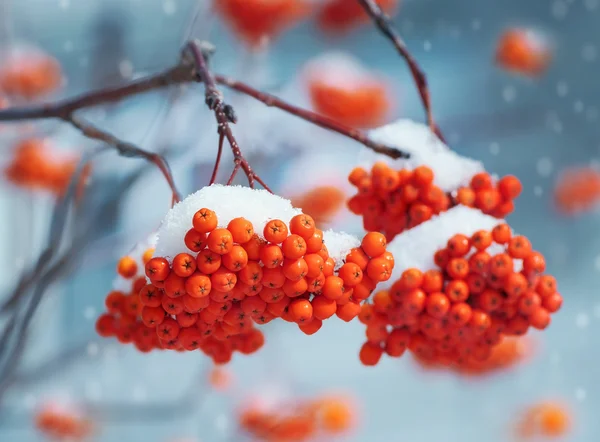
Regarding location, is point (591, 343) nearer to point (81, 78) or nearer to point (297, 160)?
point (297, 160)

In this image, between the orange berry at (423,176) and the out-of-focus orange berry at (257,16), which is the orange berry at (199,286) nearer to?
the orange berry at (423,176)

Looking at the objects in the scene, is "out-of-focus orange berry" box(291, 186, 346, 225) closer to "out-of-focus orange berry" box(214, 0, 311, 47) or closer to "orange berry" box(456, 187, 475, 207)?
"out-of-focus orange berry" box(214, 0, 311, 47)

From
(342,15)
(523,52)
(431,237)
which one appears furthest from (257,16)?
(431,237)

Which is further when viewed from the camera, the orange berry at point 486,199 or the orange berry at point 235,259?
the orange berry at point 486,199

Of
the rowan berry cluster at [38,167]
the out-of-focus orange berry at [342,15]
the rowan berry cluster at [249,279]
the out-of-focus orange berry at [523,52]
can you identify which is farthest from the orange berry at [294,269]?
the out-of-focus orange berry at [523,52]

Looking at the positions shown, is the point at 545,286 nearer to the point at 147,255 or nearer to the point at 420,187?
the point at 420,187

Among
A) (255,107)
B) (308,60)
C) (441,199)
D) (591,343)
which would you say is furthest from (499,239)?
(591,343)

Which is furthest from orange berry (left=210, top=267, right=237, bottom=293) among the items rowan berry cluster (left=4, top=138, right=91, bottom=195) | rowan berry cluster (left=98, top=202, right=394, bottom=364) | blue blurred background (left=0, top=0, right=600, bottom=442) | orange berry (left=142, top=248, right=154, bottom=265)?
rowan berry cluster (left=4, top=138, right=91, bottom=195)
